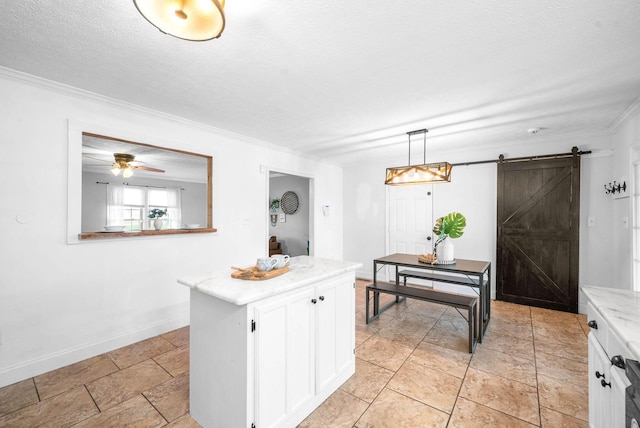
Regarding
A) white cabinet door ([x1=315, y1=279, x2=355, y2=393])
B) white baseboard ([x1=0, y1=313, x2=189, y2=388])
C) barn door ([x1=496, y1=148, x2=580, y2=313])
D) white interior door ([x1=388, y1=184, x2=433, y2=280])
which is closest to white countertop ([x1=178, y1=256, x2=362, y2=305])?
white cabinet door ([x1=315, y1=279, x2=355, y2=393])

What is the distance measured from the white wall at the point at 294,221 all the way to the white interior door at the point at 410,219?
2.13 m

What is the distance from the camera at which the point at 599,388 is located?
1.27 m

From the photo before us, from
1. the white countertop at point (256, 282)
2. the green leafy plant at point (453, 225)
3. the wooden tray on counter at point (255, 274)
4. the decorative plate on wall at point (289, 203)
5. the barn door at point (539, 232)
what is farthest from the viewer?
the decorative plate on wall at point (289, 203)

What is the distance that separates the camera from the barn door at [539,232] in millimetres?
3609

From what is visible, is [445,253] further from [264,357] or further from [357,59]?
[264,357]

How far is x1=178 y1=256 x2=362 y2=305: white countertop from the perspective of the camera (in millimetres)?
1397

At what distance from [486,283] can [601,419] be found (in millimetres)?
2168

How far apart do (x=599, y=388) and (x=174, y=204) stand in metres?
6.46

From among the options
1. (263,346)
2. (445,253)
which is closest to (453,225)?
(445,253)

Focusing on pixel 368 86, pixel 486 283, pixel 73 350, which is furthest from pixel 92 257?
pixel 486 283

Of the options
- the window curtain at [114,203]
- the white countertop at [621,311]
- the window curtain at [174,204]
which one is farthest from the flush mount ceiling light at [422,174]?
the window curtain at [114,203]

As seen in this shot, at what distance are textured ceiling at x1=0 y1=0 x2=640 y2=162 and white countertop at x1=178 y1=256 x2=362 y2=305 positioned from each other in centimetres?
150

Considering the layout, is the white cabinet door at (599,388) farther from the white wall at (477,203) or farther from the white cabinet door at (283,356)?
the white wall at (477,203)

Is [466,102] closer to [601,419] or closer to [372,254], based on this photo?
[601,419]
